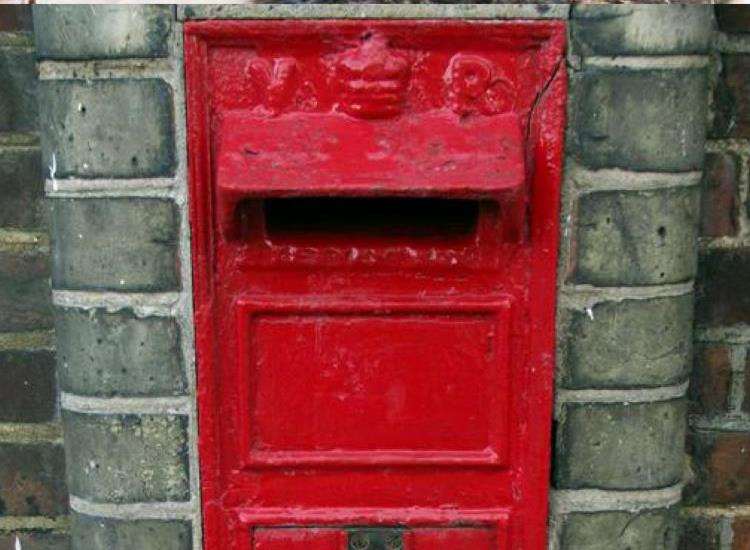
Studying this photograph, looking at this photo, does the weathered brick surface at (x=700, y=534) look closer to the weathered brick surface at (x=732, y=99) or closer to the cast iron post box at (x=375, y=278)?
the cast iron post box at (x=375, y=278)

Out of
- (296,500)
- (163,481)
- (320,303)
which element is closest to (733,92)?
(320,303)

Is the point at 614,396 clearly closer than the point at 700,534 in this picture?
Yes

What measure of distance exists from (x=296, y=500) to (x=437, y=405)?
0.19 meters

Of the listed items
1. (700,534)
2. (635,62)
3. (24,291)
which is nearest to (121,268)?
(24,291)

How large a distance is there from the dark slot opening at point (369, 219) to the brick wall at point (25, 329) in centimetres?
36

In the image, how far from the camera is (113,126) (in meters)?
0.97

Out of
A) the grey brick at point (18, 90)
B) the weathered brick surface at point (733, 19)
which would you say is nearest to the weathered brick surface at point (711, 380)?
the weathered brick surface at point (733, 19)

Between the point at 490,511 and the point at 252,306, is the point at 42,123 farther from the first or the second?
the point at 490,511

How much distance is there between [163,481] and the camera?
1.06 m

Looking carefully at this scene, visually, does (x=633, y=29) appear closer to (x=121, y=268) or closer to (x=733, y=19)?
(x=733, y=19)

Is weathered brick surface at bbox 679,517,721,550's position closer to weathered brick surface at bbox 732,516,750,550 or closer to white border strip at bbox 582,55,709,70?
weathered brick surface at bbox 732,516,750,550

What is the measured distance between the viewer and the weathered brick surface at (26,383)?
121 cm

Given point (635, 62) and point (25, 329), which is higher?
point (635, 62)

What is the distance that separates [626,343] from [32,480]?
0.78 meters
